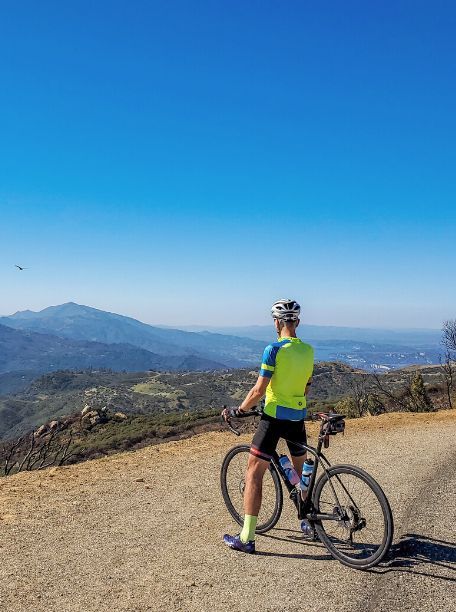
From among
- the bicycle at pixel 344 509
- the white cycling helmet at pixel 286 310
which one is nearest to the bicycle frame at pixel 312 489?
the bicycle at pixel 344 509

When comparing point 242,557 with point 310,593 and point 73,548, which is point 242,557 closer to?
point 310,593

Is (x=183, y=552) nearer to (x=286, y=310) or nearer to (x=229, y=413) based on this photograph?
(x=229, y=413)

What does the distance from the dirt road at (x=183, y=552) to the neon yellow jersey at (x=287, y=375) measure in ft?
5.15

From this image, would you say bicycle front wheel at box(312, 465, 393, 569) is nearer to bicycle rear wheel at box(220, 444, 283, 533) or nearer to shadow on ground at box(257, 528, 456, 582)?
shadow on ground at box(257, 528, 456, 582)

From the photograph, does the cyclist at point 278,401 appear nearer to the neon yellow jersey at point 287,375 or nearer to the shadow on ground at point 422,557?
the neon yellow jersey at point 287,375

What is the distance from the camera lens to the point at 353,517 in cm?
518

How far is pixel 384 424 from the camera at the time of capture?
15.9 meters

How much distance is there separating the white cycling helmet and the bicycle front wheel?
163 cm

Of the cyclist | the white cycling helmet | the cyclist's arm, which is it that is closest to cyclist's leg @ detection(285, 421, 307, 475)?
the cyclist

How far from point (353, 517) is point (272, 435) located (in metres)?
1.16

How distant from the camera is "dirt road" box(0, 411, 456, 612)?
14.9ft

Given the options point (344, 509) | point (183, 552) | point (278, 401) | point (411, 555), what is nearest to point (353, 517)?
point (344, 509)

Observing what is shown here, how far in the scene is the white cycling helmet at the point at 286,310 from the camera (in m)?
5.54

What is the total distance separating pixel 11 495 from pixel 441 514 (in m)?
6.71
